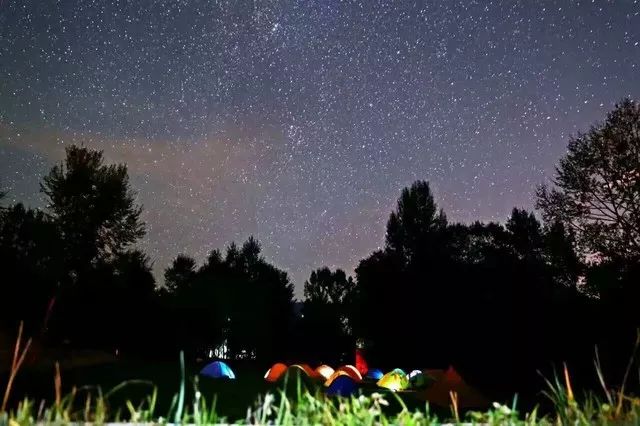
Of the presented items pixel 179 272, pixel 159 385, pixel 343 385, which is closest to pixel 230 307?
pixel 179 272

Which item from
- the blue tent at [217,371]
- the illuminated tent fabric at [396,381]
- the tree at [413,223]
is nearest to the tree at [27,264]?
the blue tent at [217,371]

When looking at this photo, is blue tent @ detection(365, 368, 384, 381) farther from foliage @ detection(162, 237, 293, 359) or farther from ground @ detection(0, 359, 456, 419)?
foliage @ detection(162, 237, 293, 359)

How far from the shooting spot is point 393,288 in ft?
109

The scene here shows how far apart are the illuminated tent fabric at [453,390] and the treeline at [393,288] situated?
214 cm

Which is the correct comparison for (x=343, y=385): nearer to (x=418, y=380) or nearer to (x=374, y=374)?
(x=418, y=380)

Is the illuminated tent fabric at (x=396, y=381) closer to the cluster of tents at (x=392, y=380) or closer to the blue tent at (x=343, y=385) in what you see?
the cluster of tents at (x=392, y=380)

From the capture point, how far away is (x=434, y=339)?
29.1 metres

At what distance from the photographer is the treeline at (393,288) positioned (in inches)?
701

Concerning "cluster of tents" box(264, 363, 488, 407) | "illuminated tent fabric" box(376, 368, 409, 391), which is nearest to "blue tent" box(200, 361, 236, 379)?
"cluster of tents" box(264, 363, 488, 407)

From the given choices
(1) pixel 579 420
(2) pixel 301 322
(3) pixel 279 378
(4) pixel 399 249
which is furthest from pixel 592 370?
(2) pixel 301 322

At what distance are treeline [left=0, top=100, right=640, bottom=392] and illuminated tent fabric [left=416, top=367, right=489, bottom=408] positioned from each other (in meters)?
2.14

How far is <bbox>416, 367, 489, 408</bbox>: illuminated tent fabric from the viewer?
18.9 metres

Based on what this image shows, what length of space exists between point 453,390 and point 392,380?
805cm

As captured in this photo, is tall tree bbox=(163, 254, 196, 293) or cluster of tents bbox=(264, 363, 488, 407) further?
tall tree bbox=(163, 254, 196, 293)
